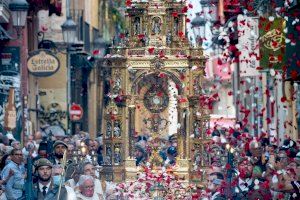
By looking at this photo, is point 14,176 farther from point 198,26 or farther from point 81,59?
point 81,59

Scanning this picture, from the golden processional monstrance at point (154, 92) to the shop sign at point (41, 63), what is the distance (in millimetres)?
10996

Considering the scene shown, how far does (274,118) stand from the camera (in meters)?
47.8

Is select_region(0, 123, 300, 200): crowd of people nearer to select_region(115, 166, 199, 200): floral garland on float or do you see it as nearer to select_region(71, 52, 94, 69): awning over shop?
select_region(115, 166, 199, 200): floral garland on float

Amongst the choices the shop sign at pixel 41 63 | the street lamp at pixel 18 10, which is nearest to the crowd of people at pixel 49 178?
the street lamp at pixel 18 10

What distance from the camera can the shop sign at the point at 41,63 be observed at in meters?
45.3

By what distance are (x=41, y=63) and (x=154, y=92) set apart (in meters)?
11.9

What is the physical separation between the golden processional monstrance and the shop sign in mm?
10996

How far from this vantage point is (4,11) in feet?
143

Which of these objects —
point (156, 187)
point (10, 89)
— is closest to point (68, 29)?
point (10, 89)

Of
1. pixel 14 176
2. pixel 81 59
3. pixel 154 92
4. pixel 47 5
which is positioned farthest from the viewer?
pixel 81 59

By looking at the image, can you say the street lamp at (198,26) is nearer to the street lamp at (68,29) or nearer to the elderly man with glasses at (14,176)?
the street lamp at (68,29)

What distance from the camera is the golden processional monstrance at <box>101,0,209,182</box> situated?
3362 centimetres

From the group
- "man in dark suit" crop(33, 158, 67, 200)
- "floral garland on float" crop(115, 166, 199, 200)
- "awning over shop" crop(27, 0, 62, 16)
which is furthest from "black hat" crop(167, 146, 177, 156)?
"awning over shop" crop(27, 0, 62, 16)

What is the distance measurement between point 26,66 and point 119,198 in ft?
55.1
